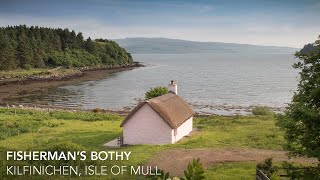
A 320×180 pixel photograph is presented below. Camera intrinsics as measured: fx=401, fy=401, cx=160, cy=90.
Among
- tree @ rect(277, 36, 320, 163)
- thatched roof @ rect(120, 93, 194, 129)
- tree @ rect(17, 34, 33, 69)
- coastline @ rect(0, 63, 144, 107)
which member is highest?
tree @ rect(17, 34, 33, 69)

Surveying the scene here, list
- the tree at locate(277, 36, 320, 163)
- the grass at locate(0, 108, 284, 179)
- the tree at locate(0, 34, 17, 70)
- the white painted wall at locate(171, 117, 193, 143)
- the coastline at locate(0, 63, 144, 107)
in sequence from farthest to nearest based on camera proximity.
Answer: the tree at locate(0, 34, 17, 70)
the coastline at locate(0, 63, 144, 107)
the white painted wall at locate(171, 117, 193, 143)
the grass at locate(0, 108, 284, 179)
the tree at locate(277, 36, 320, 163)

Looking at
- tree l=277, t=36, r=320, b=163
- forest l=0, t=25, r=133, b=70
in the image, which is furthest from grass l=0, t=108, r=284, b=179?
forest l=0, t=25, r=133, b=70

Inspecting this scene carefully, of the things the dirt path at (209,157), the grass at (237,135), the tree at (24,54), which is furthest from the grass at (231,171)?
the tree at (24,54)

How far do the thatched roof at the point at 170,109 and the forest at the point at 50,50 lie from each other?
3606 inches

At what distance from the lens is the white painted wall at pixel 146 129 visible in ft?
110

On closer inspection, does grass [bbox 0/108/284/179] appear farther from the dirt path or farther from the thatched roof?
the thatched roof

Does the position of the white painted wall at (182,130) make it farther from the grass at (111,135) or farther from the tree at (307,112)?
the tree at (307,112)

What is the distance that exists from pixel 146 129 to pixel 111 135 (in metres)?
4.94

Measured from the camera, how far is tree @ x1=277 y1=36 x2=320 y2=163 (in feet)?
48.3

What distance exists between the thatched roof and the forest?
91.6 metres

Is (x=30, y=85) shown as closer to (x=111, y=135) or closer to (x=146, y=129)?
(x=111, y=135)

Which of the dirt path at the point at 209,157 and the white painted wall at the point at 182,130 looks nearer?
the dirt path at the point at 209,157

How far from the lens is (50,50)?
150 m

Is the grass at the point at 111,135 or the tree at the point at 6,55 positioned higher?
the tree at the point at 6,55
